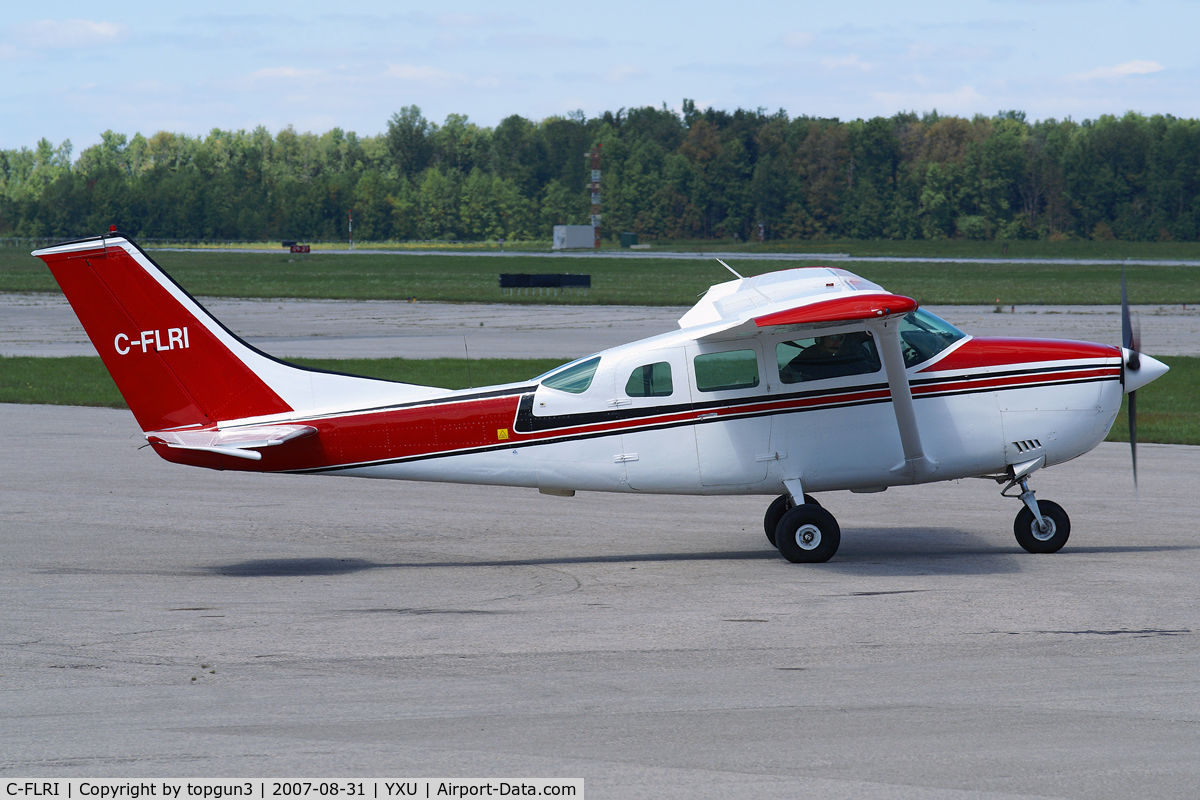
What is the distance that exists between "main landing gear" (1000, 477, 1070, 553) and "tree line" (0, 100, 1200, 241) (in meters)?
134

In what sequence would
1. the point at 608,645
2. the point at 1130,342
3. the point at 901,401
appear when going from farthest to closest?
the point at 1130,342 < the point at 901,401 < the point at 608,645

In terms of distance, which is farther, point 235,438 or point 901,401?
point 901,401

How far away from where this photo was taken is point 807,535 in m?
10.9

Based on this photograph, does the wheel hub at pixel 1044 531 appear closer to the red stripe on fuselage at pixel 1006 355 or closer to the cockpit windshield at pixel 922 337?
the red stripe on fuselage at pixel 1006 355

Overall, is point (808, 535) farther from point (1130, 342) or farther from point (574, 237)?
point (574, 237)

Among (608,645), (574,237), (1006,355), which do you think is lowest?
(608,645)

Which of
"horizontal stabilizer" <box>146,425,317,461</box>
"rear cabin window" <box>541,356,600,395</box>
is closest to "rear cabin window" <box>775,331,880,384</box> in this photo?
"rear cabin window" <box>541,356,600,395</box>

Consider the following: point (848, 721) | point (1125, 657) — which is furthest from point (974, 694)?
point (1125, 657)

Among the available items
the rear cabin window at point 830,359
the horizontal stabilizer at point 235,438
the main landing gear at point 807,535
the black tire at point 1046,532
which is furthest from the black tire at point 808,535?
the horizontal stabilizer at point 235,438

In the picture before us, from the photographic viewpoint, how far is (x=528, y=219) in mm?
176125

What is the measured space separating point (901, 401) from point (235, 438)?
6.20 metres

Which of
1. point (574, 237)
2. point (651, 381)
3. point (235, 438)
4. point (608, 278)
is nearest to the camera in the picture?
point (235, 438)

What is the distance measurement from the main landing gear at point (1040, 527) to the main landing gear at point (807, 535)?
1.82 meters


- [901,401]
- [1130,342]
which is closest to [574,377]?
[901,401]
